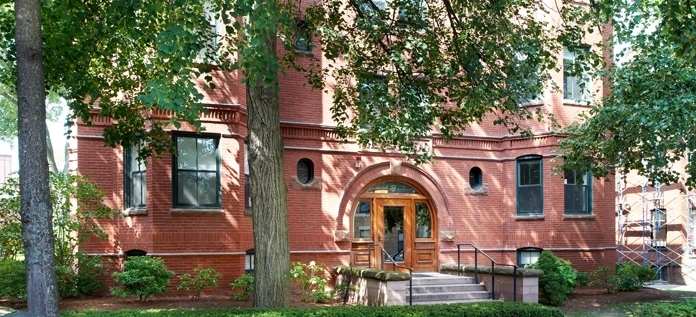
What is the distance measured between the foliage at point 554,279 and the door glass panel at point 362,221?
4616mm

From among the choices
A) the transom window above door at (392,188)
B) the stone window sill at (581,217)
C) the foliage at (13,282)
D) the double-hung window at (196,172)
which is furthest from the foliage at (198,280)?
the stone window sill at (581,217)

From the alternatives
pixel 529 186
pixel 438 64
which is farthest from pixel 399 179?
pixel 438 64

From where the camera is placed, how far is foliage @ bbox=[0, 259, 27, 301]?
13219 mm

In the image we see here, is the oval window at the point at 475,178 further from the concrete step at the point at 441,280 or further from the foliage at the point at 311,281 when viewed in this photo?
the foliage at the point at 311,281

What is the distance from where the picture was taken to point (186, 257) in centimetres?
1517

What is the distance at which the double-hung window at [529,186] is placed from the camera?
19.4m

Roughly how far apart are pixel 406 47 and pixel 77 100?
6.14m

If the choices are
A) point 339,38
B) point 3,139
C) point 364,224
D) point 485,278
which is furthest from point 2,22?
point 3,139

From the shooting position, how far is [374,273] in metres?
15.1

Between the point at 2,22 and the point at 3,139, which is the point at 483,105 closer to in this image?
the point at 2,22

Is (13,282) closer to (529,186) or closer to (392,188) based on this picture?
(392,188)

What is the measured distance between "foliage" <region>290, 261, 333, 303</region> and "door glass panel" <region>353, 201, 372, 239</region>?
67.0 inches

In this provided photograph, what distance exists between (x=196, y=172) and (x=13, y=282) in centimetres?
449

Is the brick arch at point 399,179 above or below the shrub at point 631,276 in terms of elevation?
above
